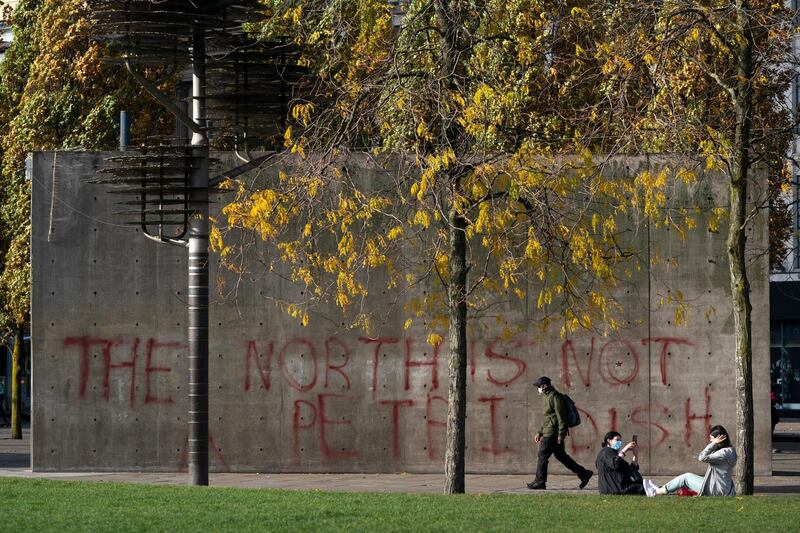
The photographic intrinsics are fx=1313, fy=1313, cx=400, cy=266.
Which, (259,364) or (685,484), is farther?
(259,364)

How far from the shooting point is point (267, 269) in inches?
725

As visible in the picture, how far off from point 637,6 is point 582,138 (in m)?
1.50

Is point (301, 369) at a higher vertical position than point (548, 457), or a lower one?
higher

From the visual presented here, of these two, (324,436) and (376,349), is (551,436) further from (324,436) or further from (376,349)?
(324,436)

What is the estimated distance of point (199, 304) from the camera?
15.4 m

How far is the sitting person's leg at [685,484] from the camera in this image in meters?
14.5

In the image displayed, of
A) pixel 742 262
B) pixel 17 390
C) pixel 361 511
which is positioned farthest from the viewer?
pixel 17 390

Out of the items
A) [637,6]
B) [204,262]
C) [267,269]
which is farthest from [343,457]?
[637,6]

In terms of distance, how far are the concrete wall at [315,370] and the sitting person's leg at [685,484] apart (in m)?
3.16

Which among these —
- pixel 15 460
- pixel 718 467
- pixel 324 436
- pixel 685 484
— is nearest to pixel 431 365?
pixel 324 436

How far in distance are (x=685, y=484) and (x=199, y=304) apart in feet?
19.4

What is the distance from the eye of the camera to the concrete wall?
18.0 m

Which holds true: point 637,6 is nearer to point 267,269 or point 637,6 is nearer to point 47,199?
point 267,269

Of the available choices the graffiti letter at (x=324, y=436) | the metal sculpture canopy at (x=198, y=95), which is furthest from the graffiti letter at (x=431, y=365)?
the metal sculpture canopy at (x=198, y=95)
